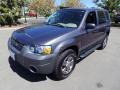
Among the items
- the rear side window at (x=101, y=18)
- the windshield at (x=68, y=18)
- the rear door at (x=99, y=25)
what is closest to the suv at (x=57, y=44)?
the windshield at (x=68, y=18)

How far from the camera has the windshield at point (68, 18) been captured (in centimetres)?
535

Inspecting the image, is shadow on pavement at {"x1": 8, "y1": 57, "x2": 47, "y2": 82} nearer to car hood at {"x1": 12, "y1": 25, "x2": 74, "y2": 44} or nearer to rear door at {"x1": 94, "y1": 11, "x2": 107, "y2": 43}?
car hood at {"x1": 12, "y1": 25, "x2": 74, "y2": 44}

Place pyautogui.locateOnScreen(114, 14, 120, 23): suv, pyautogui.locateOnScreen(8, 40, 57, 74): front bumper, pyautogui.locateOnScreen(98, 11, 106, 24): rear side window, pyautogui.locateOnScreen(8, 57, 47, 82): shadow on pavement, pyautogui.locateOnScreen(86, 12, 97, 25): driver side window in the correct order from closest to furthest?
1. pyautogui.locateOnScreen(8, 40, 57, 74): front bumper
2. pyautogui.locateOnScreen(8, 57, 47, 82): shadow on pavement
3. pyautogui.locateOnScreen(86, 12, 97, 25): driver side window
4. pyautogui.locateOnScreen(98, 11, 106, 24): rear side window
5. pyautogui.locateOnScreen(114, 14, 120, 23): suv

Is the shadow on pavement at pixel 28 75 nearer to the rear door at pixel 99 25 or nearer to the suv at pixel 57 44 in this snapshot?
the suv at pixel 57 44

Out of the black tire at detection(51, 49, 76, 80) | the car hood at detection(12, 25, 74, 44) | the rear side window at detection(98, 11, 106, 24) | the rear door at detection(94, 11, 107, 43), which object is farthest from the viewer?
the rear side window at detection(98, 11, 106, 24)

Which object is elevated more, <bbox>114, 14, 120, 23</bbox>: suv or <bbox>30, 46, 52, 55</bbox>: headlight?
<bbox>30, 46, 52, 55</bbox>: headlight

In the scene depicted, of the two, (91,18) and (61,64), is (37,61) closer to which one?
(61,64)

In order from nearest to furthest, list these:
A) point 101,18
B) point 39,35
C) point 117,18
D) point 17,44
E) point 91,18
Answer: point 39,35 < point 17,44 < point 91,18 < point 101,18 < point 117,18

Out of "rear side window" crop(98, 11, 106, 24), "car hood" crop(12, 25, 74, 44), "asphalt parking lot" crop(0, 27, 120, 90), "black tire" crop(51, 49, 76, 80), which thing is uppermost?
"rear side window" crop(98, 11, 106, 24)

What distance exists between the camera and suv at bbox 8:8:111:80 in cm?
414

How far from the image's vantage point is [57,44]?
4.27 m

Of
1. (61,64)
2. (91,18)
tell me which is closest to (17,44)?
(61,64)

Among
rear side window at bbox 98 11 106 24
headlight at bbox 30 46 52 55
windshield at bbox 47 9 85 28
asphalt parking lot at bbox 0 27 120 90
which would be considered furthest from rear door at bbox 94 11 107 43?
headlight at bbox 30 46 52 55

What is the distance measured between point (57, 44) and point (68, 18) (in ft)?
5.37
